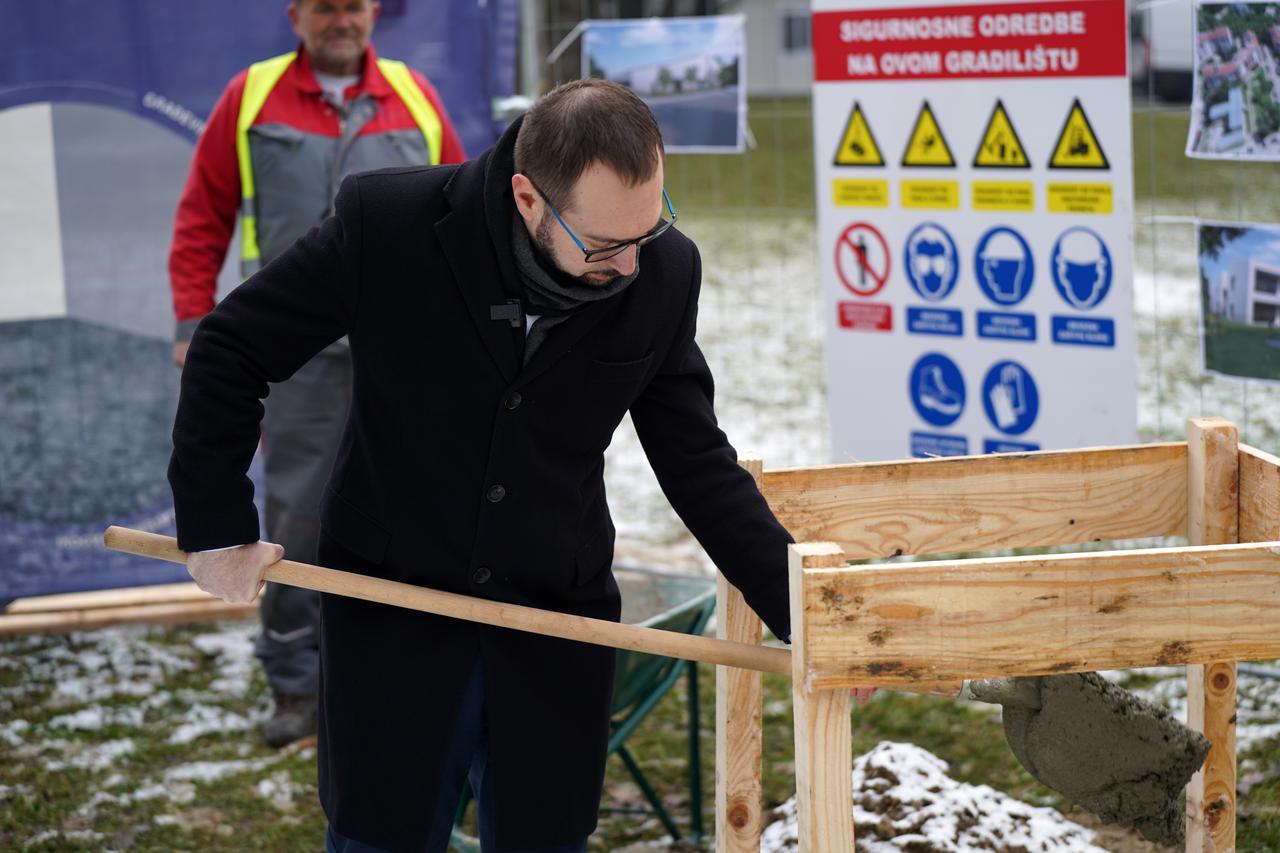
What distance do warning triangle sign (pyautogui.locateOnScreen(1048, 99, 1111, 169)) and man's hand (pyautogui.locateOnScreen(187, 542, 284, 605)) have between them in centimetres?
266

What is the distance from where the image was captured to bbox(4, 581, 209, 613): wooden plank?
5426mm

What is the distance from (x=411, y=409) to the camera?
2.40 meters

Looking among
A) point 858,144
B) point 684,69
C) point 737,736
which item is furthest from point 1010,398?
point 737,736

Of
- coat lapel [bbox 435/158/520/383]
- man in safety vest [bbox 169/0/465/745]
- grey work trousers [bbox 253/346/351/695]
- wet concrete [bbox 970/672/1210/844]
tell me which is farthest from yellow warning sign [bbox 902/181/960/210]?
coat lapel [bbox 435/158/520/383]

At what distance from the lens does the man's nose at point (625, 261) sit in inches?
88.2

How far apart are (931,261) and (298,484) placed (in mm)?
1920

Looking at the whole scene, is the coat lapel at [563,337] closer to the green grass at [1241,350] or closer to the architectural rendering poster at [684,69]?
the green grass at [1241,350]

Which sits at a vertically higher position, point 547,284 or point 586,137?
point 586,137

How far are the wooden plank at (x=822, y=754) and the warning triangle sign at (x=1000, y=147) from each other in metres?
2.43

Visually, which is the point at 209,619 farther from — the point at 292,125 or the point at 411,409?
the point at 411,409

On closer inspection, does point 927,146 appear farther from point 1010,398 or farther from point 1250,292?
point 1250,292

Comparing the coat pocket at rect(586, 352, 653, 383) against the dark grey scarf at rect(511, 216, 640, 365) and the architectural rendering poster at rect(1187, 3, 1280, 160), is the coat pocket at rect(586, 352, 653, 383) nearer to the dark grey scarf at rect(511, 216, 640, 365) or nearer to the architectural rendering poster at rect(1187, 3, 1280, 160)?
the dark grey scarf at rect(511, 216, 640, 365)

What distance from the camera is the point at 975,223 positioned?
4.50m

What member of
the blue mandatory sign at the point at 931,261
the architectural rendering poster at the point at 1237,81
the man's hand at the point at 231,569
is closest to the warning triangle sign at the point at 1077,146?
the architectural rendering poster at the point at 1237,81
